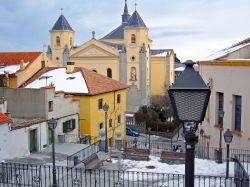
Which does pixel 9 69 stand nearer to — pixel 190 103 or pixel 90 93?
pixel 90 93

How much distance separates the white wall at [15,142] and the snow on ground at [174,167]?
558 centimetres

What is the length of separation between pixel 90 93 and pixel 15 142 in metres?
10.4

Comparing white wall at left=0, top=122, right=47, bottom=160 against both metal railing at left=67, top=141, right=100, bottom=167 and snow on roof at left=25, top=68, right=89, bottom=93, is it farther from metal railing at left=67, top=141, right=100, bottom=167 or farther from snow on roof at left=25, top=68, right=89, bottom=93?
snow on roof at left=25, top=68, right=89, bottom=93

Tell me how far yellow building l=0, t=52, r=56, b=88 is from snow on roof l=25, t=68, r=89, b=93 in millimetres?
1462

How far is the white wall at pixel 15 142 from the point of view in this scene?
17.8 m

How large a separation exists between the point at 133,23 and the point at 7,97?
40047 millimetres

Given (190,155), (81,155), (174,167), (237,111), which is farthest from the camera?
(81,155)

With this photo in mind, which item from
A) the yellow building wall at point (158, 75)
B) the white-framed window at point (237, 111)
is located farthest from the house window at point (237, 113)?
the yellow building wall at point (158, 75)

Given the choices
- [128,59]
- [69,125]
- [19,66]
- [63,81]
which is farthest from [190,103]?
[128,59]

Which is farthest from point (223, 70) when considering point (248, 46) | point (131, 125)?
point (131, 125)

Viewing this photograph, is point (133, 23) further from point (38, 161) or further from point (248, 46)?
point (38, 161)

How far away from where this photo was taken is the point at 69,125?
26.7 metres

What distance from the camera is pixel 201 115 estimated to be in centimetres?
441

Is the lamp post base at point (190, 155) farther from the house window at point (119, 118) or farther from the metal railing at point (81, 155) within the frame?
the house window at point (119, 118)
